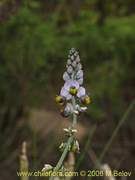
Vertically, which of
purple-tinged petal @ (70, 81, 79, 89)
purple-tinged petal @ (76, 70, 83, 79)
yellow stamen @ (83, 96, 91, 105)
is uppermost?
purple-tinged petal @ (76, 70, 83, 79)

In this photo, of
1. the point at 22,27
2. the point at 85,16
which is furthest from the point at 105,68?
the point at 22,27

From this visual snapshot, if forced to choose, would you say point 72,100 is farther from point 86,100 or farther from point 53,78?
point 53,78

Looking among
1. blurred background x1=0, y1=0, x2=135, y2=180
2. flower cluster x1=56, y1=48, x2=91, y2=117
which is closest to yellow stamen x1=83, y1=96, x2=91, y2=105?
flower cluster x1=56, y1=48, x2=91, y2=117

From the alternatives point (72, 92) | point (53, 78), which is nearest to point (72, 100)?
point (72, 92)

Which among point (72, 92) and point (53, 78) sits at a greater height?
point (53, 78)

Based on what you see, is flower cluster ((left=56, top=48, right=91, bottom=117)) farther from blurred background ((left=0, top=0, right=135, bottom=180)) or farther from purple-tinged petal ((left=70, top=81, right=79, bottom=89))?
blurred background ((left=0, top=0, right=135, bottom=180))

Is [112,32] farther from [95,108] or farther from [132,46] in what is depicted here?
[95,108]

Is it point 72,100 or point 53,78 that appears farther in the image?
point 53,78
